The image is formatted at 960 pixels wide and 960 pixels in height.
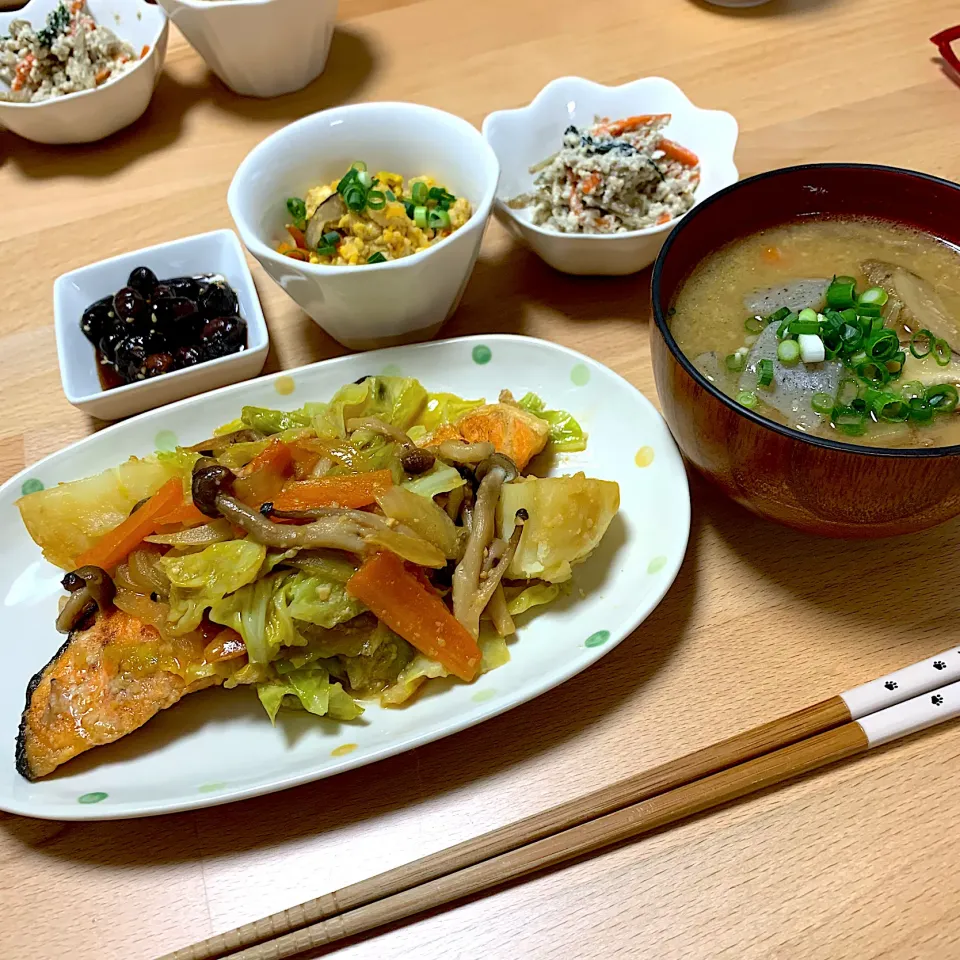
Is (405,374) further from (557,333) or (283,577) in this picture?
(283,577)

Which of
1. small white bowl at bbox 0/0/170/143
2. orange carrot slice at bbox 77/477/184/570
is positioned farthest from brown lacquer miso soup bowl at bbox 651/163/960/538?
small white bowl at bbox 0/0/170/143

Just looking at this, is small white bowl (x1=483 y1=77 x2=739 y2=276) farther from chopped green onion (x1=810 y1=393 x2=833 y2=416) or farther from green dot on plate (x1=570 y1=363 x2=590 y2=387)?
chopped green onion (x1=810 y1=393 x2=833 y2=416)

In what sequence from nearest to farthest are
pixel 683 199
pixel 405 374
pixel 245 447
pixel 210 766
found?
pixel 210 766 → pixel 245 447 → pixel 405 374 → pixel 683 199

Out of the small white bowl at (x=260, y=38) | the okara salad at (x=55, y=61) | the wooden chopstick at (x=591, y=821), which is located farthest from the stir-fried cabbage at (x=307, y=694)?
the okara salad at (x=55, y=61)

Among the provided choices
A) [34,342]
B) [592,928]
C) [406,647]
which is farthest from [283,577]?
[34,342]

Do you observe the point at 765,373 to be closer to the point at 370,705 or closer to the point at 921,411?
the point at 921,411

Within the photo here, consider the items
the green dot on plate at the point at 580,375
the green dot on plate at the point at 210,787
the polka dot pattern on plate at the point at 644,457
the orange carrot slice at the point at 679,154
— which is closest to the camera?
the green dot on plate at the point at 210,787

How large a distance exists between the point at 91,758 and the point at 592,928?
2.80 ft

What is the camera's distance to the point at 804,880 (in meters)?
1.23

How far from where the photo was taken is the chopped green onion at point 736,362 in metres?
1.45

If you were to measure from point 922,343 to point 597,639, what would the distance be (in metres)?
0.78

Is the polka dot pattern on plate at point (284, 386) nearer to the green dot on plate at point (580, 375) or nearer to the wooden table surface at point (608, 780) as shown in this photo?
the wooden table surface at point (608, 780)

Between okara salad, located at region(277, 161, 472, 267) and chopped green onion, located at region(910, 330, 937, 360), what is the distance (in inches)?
38.4

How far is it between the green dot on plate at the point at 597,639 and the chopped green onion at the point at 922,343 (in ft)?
2.39
